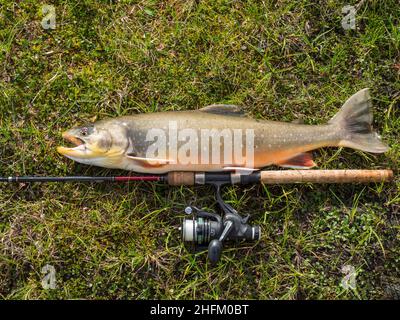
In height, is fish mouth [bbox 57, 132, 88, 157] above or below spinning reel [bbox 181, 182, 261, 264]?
above

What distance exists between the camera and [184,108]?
3910mm

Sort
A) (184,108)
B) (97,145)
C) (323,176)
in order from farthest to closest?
1. (184,108)
2. (323,176)
3. (97,145)

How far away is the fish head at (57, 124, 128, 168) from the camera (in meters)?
3.52

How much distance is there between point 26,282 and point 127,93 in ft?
5.96

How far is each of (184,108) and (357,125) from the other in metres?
1.47

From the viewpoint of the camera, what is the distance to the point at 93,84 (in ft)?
12.8

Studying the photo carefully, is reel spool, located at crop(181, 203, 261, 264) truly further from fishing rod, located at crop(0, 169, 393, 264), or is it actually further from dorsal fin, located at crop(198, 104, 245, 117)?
dorsal fin, located at crop(198, 104, 245, 117)

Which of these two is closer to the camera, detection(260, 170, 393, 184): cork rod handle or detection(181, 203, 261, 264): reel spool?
detection(181, 203, 261, 264): reel spool

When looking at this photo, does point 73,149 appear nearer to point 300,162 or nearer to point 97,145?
point 97,145

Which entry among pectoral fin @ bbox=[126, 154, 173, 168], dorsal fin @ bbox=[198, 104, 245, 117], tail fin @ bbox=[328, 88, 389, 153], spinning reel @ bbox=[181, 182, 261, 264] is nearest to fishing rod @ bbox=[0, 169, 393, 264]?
spinning reel @ bbox=[181, 182, 261, 264]

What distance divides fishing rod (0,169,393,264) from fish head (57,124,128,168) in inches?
6.8

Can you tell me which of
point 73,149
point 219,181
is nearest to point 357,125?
point 219,181

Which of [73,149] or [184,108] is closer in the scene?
[73,149]
